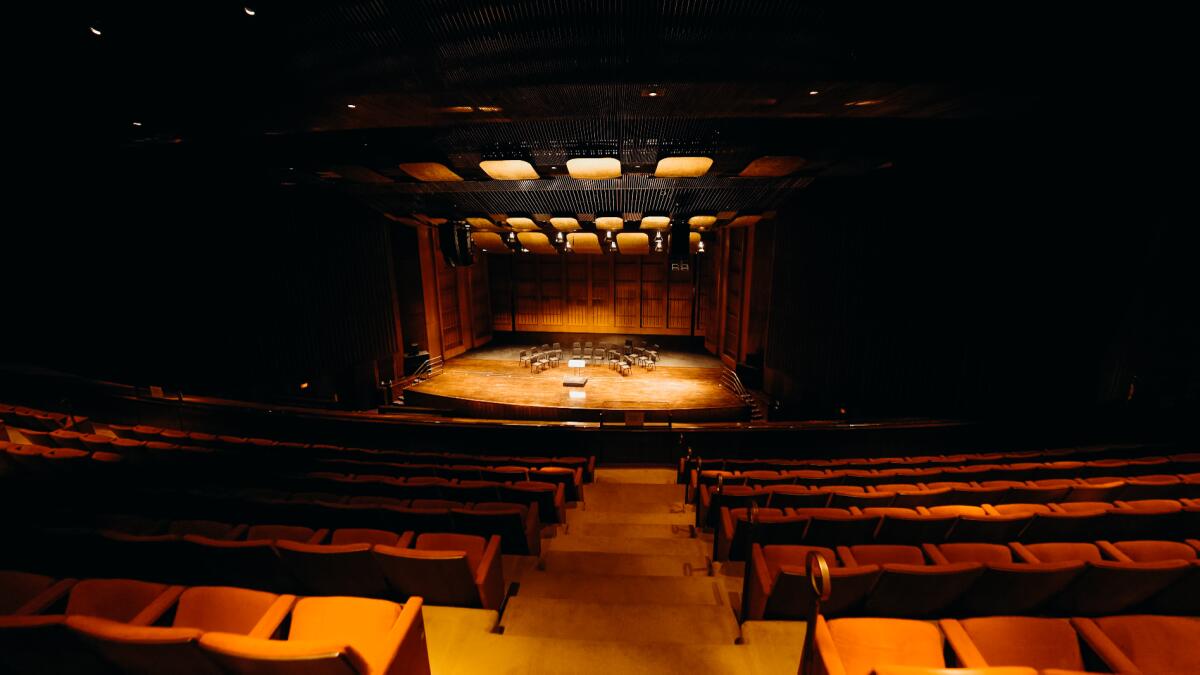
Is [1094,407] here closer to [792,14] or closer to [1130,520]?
[1130,520]

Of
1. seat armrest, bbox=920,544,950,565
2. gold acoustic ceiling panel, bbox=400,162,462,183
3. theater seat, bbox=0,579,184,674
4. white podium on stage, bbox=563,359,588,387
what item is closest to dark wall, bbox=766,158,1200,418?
seat armrest, bbox=920,544,950,565

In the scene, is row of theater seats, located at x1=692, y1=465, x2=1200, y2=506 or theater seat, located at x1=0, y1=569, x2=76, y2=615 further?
row of theater seats, located at x1=692, y1=465, x2=1200, y2=506

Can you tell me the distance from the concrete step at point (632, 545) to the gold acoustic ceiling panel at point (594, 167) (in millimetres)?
4510

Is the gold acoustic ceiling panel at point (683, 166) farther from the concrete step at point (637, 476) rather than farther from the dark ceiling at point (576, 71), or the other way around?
the concrete step at point (637, 476)

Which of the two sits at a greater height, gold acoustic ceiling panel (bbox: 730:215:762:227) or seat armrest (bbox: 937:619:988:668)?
gold acoustic ceiling panel (bbox: 730:215:762:227)

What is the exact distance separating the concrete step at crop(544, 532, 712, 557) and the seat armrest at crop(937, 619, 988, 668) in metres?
1.89

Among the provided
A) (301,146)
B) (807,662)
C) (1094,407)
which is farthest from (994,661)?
(301,146)

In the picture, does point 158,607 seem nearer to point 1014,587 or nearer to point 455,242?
point 1014,587

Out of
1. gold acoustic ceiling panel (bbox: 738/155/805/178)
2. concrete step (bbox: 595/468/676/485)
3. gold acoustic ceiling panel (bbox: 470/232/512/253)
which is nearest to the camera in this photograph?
concrete step (bbox: 595/468/676/485)

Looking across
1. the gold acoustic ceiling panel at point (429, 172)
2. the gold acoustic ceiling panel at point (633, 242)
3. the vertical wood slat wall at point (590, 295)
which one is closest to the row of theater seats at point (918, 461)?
the gold acoustic ceiling panel at point (429, 172)

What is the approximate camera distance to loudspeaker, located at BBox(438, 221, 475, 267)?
421 inches

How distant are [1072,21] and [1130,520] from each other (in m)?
3.64

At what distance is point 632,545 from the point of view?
3.90 meters

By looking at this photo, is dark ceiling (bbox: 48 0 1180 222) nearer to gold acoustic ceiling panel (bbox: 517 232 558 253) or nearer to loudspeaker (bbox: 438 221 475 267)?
loudspeaker (bbox: 438 221 475 267)
